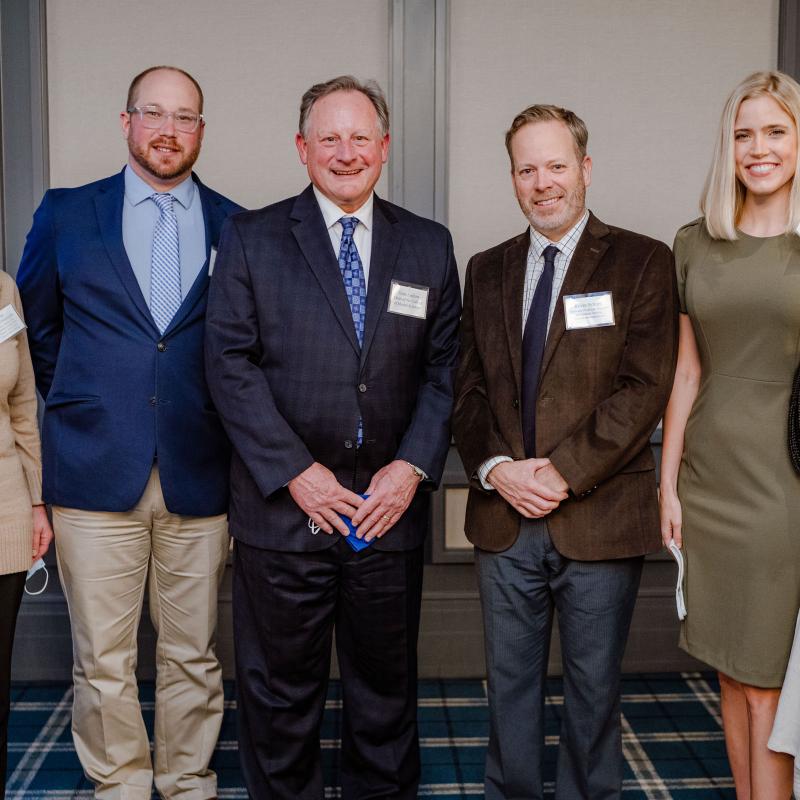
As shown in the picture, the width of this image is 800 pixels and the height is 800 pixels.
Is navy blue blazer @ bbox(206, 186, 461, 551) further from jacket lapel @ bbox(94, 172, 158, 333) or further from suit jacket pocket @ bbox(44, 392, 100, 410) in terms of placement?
suit jacket pocket @ bbox(44, 392, 100, 410)

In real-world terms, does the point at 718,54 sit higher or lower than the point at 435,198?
higher

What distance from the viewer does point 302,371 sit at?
2170mm

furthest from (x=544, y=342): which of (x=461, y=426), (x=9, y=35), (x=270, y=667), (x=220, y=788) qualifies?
(x=9, y=35)

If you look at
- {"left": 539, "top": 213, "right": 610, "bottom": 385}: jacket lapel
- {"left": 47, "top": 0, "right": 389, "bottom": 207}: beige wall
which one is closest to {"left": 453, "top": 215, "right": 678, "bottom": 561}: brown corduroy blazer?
{"left": 539, "top": 213, "right": 610, "bottom": 385}: jacket lapel

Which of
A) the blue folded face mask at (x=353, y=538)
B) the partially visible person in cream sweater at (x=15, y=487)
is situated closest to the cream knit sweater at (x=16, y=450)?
the partially visible person in cream sweater at (x=15, y=487)

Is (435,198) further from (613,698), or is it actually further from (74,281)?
(613,698)

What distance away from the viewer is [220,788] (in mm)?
2590

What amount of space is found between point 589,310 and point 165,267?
3.52ft

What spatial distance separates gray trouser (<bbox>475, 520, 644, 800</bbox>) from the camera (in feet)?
7.09

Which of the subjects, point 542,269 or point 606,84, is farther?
point 606,84

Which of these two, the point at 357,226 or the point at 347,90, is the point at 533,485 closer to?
the point at 357,226

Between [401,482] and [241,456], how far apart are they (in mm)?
386

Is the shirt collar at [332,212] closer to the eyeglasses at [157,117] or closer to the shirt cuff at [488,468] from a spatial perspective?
the eyeglasses at [157,117]

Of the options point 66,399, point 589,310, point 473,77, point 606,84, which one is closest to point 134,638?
point 66,399
